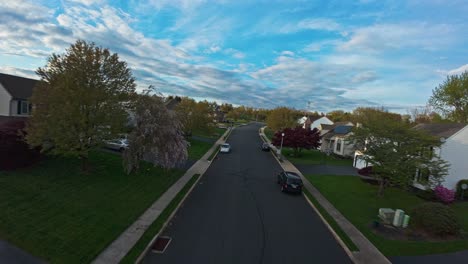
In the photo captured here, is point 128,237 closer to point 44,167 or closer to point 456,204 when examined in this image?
point 44,167

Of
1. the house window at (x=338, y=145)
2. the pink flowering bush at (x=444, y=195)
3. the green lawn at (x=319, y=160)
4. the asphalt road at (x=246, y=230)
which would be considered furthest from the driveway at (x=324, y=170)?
the asphalt road at (x=246, y=230)

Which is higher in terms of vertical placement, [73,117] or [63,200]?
[73,117]

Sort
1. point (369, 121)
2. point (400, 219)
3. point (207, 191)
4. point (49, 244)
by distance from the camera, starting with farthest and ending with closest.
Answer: point (369, 121) < point (207, 191) < point (400, 219) < point (49, 244)

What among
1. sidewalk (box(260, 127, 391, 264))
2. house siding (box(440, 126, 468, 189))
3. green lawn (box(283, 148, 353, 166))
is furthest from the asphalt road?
green lawn (box(283, 148, 353, 166))

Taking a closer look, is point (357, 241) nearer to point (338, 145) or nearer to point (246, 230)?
point (246, 230)

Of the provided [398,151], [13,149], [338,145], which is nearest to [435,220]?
[398,151]

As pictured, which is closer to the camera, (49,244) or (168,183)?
(49,244)

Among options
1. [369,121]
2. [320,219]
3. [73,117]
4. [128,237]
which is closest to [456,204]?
[369,121]
